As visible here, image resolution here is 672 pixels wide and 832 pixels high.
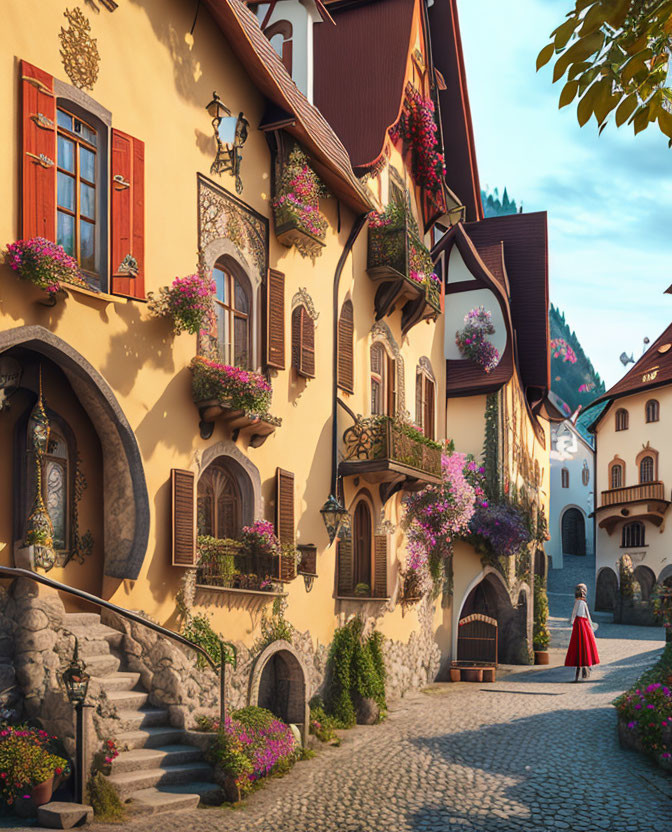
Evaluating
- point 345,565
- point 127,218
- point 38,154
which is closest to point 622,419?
point 345,565

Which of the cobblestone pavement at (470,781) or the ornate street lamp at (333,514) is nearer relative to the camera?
the cobblestone pavement at (470,781)

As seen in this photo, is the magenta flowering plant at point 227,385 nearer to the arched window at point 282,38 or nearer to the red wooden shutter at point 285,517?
the red wooden shutter at point 285,517

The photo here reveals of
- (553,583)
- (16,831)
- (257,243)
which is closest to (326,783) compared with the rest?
(16,831)

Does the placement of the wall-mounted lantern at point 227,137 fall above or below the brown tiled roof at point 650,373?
below

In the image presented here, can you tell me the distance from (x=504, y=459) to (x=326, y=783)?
608 inches

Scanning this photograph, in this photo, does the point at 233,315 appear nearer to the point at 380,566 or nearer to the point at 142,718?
the point at 142,718

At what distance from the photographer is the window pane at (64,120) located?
1072 centimetres

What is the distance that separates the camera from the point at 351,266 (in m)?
17.2

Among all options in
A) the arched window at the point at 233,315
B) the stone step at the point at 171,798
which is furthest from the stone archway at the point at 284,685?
the arched window at the point at 233,315

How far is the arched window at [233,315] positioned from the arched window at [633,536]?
3287 cm

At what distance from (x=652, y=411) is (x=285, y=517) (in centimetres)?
3278

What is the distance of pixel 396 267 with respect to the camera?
1781 cm

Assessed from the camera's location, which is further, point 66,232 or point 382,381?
point 382,381

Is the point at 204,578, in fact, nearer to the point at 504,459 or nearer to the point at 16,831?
the point at 16,831
